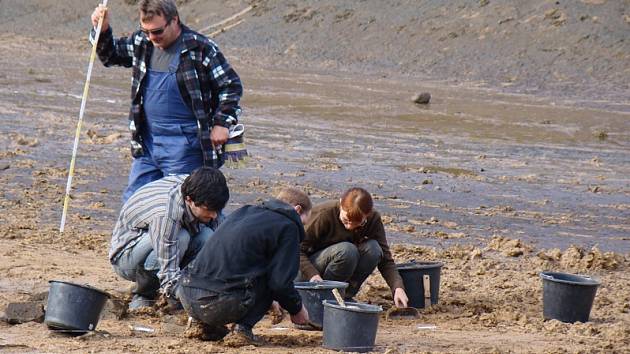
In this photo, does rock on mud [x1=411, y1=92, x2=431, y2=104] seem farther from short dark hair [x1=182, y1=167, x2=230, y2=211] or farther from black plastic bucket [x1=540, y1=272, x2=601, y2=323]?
short dark hair [x1=182, y1=167, x2=230, y2=211]

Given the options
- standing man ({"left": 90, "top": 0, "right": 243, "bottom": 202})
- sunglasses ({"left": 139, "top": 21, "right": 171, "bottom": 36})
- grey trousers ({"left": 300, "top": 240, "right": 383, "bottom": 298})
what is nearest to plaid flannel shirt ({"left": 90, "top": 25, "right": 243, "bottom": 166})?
standing man ({"left": 90, "top": 0, "right": 243, "bottom": 202})

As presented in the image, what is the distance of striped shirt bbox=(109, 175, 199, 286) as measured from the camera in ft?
22.7

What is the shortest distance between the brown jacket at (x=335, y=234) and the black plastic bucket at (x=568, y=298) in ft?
2.98

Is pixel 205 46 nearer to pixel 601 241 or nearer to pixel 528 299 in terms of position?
pixel 528 299

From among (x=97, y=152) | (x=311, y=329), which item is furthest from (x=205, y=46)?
(x=97, y=152)

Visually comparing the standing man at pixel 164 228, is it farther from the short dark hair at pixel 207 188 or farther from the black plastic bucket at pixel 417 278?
the black plastic bucket at pixel 417 278

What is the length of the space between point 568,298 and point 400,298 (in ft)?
3.35

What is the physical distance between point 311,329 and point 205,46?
182 centimetres

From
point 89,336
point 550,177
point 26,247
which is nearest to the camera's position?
point 89,336

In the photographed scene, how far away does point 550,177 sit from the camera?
1448cm

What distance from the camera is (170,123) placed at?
25.4ft

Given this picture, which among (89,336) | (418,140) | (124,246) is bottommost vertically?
(89,336)

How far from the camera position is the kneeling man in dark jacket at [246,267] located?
6.50 metres

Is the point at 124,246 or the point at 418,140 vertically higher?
the point at 418,140
